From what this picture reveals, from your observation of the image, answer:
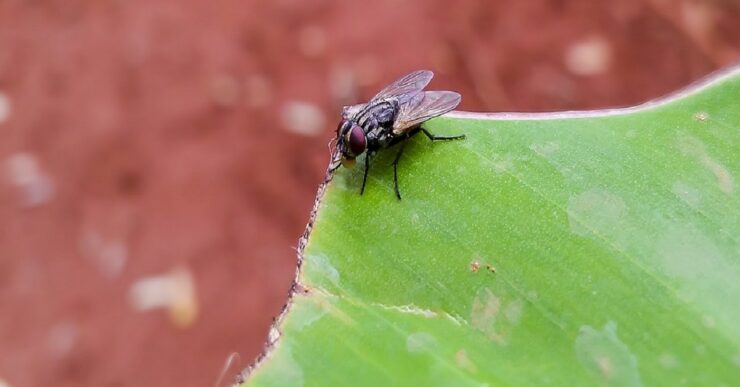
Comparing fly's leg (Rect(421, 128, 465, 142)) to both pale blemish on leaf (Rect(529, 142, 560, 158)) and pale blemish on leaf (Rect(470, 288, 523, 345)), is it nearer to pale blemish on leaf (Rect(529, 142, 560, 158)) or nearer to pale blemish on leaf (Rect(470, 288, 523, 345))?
pale blemish on leaf (Rect(529, 142, 560, 158))

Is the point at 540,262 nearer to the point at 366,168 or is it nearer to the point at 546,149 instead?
the point at 546,149

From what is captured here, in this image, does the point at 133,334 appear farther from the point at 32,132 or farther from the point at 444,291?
the point at 444,291

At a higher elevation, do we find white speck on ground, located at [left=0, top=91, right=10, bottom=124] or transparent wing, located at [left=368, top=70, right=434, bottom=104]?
white speck on ground, located at [left=0, top=91, right=10, bottom=124]

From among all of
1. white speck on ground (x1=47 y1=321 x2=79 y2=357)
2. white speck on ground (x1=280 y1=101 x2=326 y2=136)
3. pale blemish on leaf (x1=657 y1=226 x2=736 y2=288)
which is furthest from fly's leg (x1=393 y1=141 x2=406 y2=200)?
white speck on ground (x1=47 y1=321 x2=79 y2=357)

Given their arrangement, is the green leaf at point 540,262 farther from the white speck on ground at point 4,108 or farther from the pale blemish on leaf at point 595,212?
the white speck on ground at point 4,108

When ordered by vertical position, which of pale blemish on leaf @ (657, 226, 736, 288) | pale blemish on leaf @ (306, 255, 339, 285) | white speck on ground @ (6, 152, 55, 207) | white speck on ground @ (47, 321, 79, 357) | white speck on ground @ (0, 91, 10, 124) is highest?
white speck on ground @ (0, 91, 10, 124)

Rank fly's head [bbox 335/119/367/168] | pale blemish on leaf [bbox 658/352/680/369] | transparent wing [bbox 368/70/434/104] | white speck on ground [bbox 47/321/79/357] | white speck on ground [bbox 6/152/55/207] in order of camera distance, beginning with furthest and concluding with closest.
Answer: white speck on ground [bbox 6/152/55/207] → white speck on ground [bbox 47/321/79/357] → transparent wing [bbox 368/70/434/104] → fly's head [bbox 335/119/367/168] → pale blemish on leaf [bbox 658/352/680/369]

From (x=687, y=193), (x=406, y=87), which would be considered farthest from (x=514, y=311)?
(x=406, y=87)
